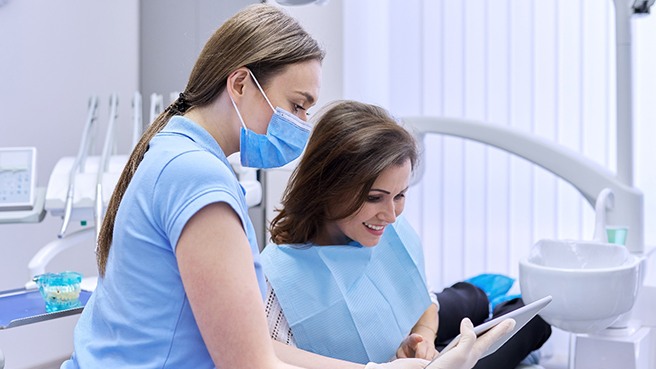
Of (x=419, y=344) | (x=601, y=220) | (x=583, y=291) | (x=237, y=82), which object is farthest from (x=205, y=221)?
(x=601, y=220)

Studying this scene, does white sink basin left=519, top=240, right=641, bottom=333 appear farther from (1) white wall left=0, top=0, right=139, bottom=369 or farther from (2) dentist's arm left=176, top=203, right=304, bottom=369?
(1) white wall left=0, top=0, right=139, bottom=369

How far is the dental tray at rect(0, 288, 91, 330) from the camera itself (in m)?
1.46

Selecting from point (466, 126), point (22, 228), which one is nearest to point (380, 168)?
point (466, 126)

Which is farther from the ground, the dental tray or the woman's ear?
the woman's ear

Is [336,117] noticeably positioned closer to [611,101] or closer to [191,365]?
[191,365]

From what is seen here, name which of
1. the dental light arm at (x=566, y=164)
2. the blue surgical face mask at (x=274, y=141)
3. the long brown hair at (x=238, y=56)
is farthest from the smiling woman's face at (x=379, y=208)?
the dental light arm at (x=566, y=164)

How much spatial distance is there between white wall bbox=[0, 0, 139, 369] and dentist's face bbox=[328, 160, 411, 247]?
1.85 metres

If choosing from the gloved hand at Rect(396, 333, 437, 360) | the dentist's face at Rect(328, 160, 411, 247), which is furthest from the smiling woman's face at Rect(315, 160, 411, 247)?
the gloved hand at Rect(396, 333, 437, 360)

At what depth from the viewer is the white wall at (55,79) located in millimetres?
2812

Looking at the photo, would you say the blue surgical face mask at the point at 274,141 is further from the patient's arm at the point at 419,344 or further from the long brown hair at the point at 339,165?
the patient's arm at the point at 419,344

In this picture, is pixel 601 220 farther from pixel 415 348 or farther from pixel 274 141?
pixel 274 141

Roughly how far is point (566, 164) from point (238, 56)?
4.34ft

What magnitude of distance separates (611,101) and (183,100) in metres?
2.07

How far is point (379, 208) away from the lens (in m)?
1.48
